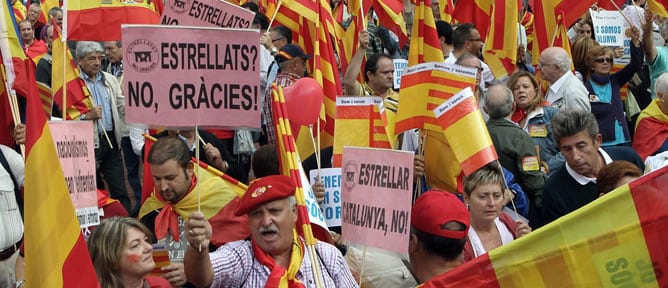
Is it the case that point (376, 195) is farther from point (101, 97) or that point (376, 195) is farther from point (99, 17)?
point (101, 97)

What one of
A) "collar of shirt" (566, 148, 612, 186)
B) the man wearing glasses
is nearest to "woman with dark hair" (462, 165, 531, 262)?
"collar of shirt" (566, 148, 612, 186)

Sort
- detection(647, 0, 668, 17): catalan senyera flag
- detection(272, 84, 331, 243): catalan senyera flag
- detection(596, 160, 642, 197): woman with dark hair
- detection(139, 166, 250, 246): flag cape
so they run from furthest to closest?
detection(647, 0, 668, 17): catalan senyera flag → detection(139, 166, 250, 246): flag cape → detection(596, 160, 642, 197): woman with dark hair → detection(272, 84, 331, 243): catalan senyera flag

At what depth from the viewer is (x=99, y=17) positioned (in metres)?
9.47

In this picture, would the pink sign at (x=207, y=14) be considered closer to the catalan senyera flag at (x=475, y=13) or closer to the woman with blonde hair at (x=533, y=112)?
the woman with blonde hair at (x=533, y=112)

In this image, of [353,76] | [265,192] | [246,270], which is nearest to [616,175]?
[265,192]

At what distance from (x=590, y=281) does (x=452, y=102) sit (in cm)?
308

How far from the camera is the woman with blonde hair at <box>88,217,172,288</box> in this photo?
17.7 feet

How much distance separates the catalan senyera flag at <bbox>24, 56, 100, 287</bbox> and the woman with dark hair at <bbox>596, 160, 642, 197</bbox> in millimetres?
2855

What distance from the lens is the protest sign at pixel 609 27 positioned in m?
12.4

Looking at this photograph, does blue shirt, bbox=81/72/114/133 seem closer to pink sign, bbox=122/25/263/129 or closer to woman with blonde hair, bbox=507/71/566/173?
woman with blonde hair, bbox=507/71/566/173

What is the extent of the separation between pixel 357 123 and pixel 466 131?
80 cm

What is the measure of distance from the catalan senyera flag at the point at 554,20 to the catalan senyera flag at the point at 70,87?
4566mm

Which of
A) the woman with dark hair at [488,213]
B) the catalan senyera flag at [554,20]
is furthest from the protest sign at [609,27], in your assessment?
the woman with dark hair at [488,213]

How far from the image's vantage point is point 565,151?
24.4 ft
